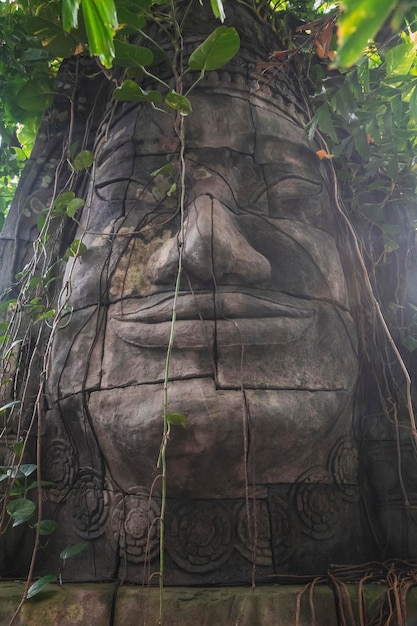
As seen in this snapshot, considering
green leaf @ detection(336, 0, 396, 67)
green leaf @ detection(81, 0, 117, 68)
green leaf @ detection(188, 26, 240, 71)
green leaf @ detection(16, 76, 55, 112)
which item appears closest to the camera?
green leaf @ detection(336, 0, 396, 67)

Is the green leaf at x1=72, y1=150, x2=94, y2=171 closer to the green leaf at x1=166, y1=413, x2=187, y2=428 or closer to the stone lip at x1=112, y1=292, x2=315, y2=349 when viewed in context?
the stone lip at x1=112, y1=292, x2=315, y2=349

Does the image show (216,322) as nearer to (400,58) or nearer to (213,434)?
(213,434)

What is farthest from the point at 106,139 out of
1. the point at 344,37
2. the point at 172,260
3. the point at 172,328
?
the point at 344,37

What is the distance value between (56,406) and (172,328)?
66 centimetres

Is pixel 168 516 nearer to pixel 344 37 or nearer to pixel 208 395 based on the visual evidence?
pixel 208 395

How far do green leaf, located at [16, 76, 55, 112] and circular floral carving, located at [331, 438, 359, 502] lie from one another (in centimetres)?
218

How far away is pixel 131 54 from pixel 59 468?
1605 millimetres

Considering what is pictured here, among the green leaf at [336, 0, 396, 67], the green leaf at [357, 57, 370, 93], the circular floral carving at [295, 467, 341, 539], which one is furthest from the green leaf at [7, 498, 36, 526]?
the green leaf at [357, 57, 370, 93]

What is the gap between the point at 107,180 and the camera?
7.39 feet

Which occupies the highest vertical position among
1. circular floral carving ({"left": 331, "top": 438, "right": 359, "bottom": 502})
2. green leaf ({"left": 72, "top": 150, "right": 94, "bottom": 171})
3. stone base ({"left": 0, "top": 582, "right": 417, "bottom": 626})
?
green leaf ({"left": 72, "top": 150, "right": 94, "bottom": 171})

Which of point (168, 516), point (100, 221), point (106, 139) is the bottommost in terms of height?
point (168, 516)

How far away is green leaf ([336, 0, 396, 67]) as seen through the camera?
19.7 inches

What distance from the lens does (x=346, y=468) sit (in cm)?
192

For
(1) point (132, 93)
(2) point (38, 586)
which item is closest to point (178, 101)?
(1) point (132, 93)
